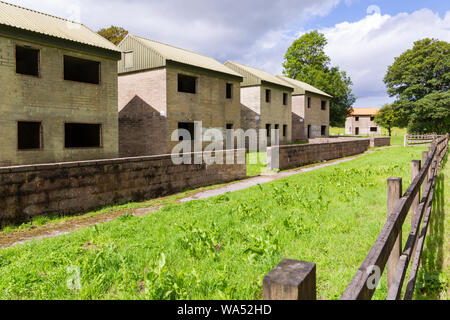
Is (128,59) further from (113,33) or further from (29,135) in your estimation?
(113,33)

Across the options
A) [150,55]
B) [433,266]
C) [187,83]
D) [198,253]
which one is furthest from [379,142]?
[198,253]

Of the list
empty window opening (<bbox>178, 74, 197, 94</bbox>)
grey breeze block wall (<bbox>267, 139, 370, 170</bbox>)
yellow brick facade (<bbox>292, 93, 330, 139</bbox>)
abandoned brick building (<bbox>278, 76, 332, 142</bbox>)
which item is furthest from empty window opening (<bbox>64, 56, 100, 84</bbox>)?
yellow brick facade (<bbox>292, 93, 330, 139</bbox>)

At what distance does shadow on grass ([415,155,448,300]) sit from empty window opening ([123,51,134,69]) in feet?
64.4

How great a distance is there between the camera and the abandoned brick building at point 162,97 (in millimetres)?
19250

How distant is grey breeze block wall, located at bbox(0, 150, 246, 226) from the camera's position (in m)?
7.28

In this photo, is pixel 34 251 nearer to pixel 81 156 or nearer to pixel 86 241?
pixel 86 241

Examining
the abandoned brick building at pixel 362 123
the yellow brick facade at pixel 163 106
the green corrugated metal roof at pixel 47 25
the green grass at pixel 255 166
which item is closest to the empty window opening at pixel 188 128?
the yellow brick facade at pixel 163 106

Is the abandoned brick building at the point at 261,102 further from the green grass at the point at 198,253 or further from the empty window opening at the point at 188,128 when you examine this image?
the green grass at the point at 198,253

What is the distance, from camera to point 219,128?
900 inches

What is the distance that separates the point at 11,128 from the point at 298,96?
29464 mm

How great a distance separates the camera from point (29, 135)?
14.6 metres
